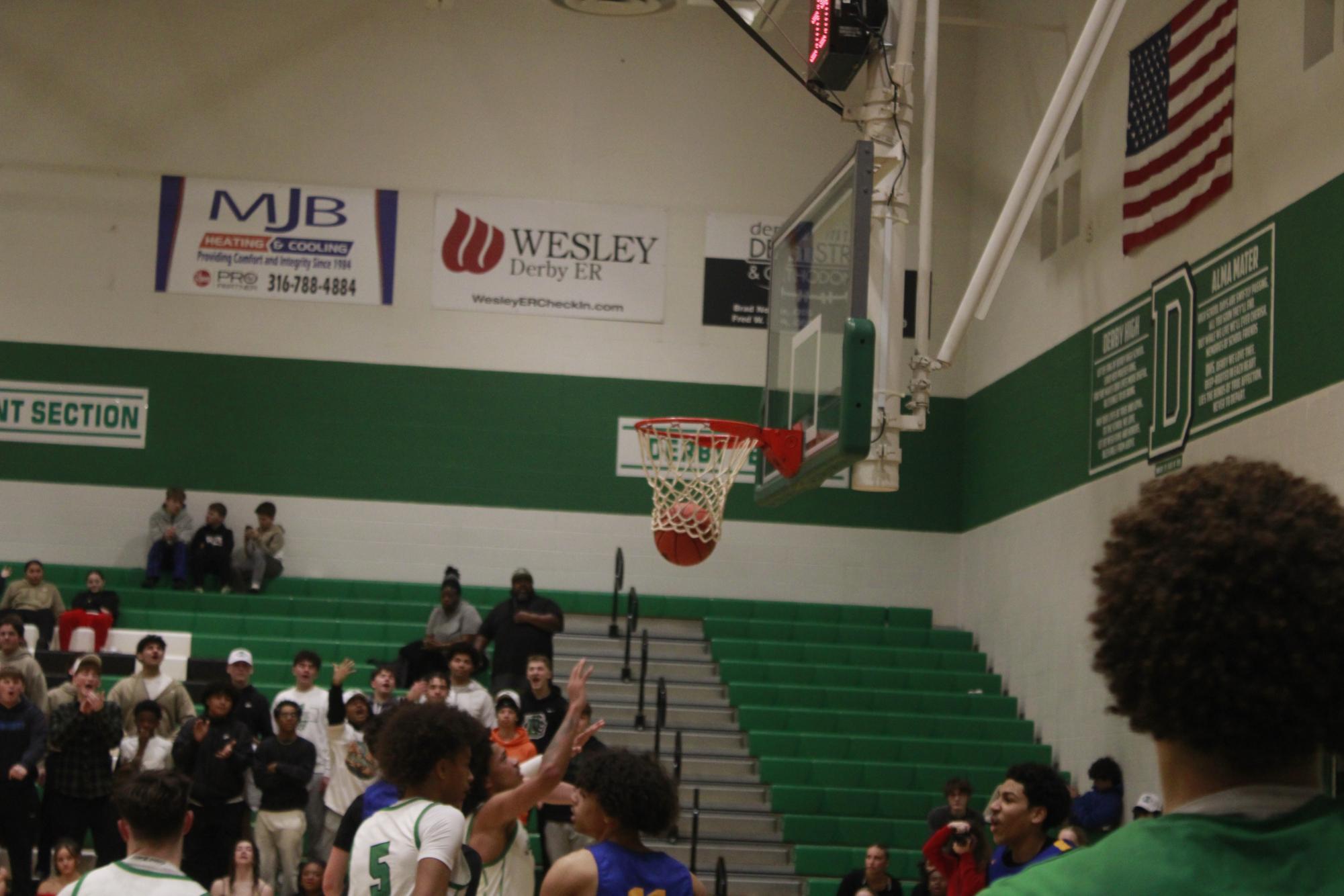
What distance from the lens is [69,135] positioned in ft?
60.6

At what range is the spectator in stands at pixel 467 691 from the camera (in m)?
12.7

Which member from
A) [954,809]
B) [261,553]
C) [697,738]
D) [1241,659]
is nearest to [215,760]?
[697,738]

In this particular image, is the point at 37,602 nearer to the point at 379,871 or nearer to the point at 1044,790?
the point at 379,871

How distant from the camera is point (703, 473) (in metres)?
9.88

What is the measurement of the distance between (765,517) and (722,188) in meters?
3.93

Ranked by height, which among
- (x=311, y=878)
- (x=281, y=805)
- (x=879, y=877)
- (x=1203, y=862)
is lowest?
(x=311, y=878)

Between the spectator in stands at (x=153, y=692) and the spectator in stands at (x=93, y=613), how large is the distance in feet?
9.00

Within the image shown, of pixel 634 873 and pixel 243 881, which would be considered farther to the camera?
pixel 243 881

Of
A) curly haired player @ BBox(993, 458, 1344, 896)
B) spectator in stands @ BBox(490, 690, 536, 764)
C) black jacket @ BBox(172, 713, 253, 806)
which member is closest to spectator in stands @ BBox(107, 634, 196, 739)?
black jacket @ BBox(172, 713, 253, 806)

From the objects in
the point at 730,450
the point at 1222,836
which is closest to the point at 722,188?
the point at 730,450

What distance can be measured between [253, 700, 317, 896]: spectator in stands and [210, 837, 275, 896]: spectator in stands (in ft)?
2.12

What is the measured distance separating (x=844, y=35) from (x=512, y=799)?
20.6 feet

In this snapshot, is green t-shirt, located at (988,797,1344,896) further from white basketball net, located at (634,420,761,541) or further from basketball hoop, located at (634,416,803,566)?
white basketball net, located at (634,420,761,541)

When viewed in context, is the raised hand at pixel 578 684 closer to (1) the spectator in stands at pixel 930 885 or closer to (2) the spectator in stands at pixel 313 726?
(1) the spectator in stands at pixel 930 885
